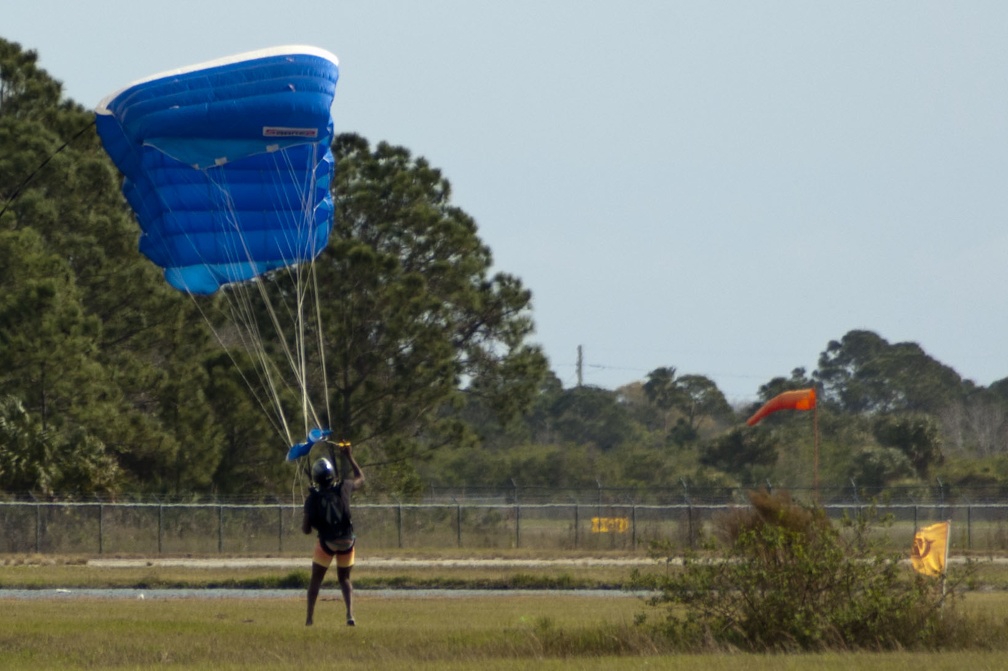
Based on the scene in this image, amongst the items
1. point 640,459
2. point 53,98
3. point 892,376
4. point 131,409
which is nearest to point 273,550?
point 131,409

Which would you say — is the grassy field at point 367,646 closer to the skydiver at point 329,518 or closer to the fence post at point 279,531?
the skydiver at point 329,518

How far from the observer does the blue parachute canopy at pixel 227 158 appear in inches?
740

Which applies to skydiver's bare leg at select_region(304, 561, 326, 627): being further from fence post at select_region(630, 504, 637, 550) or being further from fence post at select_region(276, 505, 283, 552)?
fence post at select_region(276, 505, 283, 552)

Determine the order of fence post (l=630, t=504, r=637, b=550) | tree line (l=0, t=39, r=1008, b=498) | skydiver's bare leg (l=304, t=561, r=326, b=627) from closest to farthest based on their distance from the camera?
skydiver's bare leg (l=304, t=561, r=326, b=627) → fence post (l=630, t=504, r=637, b=550) → tree line (l=0, t=39, r=1008, b=498)

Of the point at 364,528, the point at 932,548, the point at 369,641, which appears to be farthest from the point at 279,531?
the point at 369,641

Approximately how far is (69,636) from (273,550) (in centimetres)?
2344

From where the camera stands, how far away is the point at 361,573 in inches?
1034

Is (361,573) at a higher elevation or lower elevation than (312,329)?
lower

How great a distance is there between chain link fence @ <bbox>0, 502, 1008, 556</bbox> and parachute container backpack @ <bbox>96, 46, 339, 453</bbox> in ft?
40.5

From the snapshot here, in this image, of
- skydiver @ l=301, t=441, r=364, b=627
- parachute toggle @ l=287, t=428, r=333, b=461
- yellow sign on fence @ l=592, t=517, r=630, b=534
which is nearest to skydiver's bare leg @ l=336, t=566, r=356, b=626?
skydiver @ l=301, t=441, r=364, b=627

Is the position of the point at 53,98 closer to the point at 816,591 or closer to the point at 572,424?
the point at 816,591

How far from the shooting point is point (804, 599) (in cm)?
1139

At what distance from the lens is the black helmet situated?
40.9 ft

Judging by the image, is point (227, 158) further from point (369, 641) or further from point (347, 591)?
point (369, 641)
